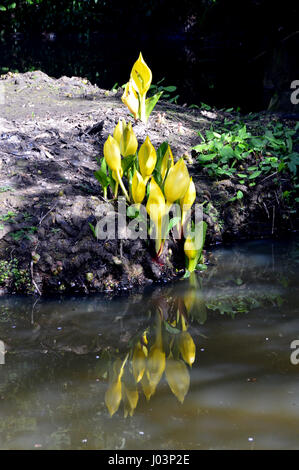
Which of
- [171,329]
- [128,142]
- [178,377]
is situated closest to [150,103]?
[128,142]

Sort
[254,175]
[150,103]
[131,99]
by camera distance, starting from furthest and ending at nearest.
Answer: [150,103]
[131,99]
[254,175]

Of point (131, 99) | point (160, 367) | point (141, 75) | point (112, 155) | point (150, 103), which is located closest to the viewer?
point (160, 367)

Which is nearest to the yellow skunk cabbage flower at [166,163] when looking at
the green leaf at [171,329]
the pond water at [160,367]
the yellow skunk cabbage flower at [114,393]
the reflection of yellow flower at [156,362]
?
the pond water at [160,367]

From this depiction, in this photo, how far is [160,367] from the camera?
2883 mm

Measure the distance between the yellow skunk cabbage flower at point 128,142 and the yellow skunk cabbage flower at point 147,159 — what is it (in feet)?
0.58

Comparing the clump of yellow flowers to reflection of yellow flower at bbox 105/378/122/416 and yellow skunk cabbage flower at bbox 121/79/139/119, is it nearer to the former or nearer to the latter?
yellow skunk cabbage flower at bbox 121/79/139/119

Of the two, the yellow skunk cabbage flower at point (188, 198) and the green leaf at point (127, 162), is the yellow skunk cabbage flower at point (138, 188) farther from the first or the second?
the yellow skunk cabbage flower at point (188, 198)

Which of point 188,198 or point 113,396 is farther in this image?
point 188,198

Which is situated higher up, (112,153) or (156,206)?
(112,153)

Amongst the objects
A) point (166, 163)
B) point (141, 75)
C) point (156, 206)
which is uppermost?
point (141, 75)

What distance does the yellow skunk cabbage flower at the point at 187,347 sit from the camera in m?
2.94

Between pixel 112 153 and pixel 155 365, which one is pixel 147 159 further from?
pixel 155 365

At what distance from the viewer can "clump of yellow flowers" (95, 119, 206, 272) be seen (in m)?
3.77

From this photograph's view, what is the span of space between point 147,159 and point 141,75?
5.00 feet
